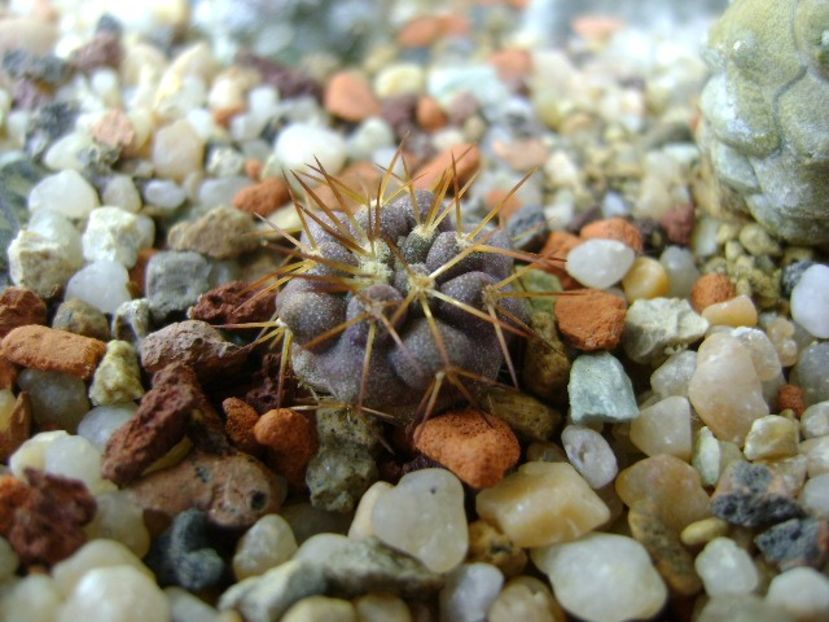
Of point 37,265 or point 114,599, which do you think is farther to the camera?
point 37,265

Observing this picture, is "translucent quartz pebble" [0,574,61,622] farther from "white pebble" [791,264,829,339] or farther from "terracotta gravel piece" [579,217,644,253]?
"white pebble" [791,264,829,339]

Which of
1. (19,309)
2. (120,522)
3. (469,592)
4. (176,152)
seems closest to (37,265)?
(19,309)

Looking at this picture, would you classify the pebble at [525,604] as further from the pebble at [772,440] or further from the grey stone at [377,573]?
the pebble at [772,440]

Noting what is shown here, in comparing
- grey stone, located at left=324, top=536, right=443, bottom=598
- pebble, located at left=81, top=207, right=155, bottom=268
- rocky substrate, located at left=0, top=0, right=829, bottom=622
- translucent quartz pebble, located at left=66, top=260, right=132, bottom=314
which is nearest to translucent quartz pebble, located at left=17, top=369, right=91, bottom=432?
rocky substrate, located at left=0, top=0, right=829, bottom=622

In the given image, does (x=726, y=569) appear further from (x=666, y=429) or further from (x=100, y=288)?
(x=100, y=288)

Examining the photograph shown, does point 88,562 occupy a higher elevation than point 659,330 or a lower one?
lower

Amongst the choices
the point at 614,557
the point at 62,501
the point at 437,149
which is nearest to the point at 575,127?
the point at 437,149

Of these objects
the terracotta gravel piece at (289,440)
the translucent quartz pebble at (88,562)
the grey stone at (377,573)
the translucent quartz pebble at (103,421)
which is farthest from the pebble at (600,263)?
the translucent quartz pebble at (88,562)

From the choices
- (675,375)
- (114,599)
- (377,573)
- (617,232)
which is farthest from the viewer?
(617,232)
